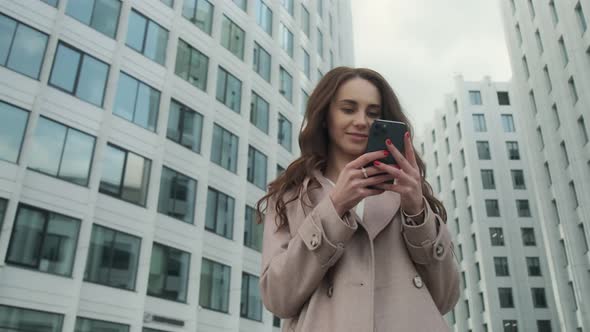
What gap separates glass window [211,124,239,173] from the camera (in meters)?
25.8

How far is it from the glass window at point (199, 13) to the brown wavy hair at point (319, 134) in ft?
82.1

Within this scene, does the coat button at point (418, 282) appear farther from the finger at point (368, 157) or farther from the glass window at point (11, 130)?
the glass window at point (11, 130)

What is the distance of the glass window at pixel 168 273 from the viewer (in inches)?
822

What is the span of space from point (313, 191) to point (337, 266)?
1.35 ft

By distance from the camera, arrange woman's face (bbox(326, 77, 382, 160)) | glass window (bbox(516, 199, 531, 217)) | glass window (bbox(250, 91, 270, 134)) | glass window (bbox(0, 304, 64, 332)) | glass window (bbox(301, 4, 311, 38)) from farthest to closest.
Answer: glass window (bbox(516, 199, 531, 217)) < glass window (bbox(301, 4, 311, 38)) < glass window (bbox(250, 91, 270, 134)) < glass window (bbox(0, 304, 64, 332)) < woman's face (bbox(326, 77, 382, 160))

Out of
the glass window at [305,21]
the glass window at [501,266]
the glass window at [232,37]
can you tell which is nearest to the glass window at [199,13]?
the glass window at [232,37]

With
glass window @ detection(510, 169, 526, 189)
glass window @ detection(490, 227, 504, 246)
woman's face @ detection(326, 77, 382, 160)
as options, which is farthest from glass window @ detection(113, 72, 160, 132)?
glass window @ detection(510, 169, 526, 189)

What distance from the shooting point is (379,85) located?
246 centimetres

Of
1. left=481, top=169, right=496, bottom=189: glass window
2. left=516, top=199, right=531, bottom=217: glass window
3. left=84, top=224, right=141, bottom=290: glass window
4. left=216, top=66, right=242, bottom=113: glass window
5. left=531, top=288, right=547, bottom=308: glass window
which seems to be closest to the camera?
left=84, top=224, right=141, bottom=290: glass window

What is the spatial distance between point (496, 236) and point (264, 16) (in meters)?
37.2

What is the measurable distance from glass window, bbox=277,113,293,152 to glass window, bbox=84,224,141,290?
13117 mm

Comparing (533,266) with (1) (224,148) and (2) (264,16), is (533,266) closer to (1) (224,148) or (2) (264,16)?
(2) (264,16)

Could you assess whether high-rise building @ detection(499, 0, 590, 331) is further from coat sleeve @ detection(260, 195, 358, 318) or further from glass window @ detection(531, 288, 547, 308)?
coat sleeve @ detection(260, 195, 358, 318)

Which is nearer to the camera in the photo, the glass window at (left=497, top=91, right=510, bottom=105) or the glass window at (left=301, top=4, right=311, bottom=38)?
the glass window at (left=301, top=4, right=311, bottom=38)
